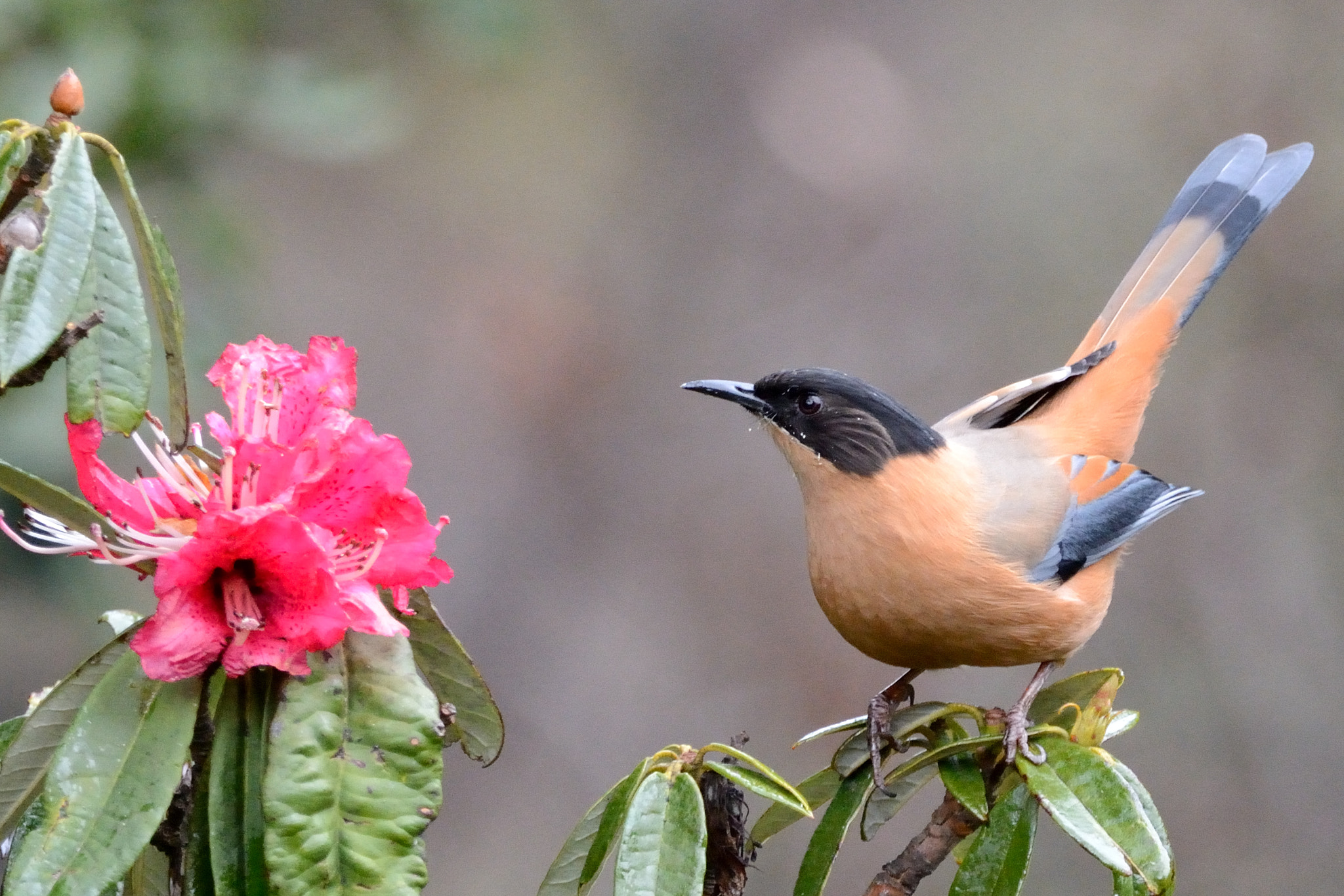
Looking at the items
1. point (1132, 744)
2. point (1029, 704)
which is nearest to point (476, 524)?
point (1132, 744)

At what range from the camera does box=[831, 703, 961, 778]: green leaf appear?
2.31 metres

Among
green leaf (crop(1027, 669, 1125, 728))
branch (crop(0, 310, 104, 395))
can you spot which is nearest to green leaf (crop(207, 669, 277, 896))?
branch (crop(0, 310, 104, 395))

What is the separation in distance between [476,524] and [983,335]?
310 cm

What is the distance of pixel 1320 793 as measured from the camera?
257 inches

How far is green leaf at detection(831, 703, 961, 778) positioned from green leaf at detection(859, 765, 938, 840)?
2.5 inches

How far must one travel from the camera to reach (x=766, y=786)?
1.74m

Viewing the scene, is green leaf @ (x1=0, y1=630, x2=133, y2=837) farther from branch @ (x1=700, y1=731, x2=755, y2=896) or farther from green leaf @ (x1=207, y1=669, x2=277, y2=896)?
branch @ (x1=700, y1=731, x2=755, y2=896)

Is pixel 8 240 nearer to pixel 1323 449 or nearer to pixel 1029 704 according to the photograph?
pixel 1029 704

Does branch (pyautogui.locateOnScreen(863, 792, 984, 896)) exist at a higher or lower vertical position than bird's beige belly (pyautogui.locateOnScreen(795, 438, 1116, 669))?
lower

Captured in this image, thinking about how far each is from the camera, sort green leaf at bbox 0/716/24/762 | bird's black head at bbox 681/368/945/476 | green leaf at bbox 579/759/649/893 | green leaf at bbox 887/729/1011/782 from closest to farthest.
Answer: green leaf at bbox 0/716/24/762 → green leaf at bbox 579/759/649/893 → green leaf at bbox 887/729/1011/782 → bird's black head at bbox 681/368/945/476

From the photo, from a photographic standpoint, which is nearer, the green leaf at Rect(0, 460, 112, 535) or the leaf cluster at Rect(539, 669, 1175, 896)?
the green leaf at Rect(0, 460, 112, 535)

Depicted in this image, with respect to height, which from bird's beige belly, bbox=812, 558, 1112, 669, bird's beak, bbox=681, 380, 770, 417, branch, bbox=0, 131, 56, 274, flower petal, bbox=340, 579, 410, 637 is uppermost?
bird's beak, bbox=681, 380, 770, 417

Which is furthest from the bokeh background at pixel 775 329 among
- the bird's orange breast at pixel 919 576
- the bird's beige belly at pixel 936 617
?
the bird's beige belly at pixel 936 617

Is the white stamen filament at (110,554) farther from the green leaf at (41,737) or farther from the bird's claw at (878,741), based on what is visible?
the bird's claw at (878,741)
